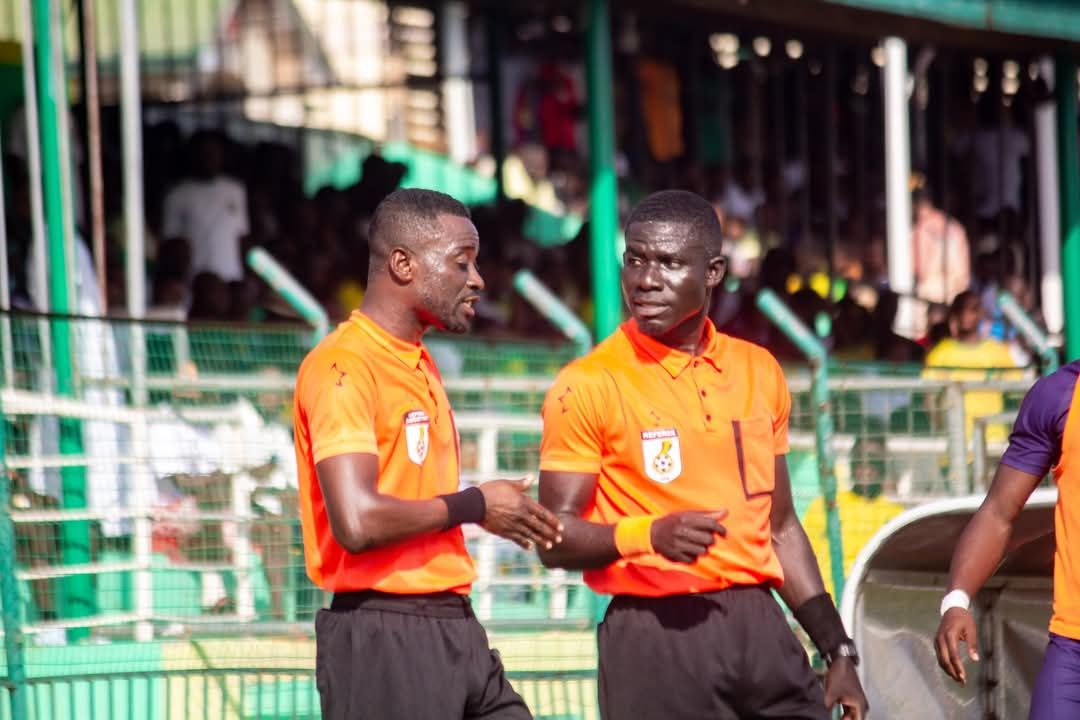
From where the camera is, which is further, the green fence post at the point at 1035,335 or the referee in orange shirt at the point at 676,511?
the green fence post at the point at 1035,335

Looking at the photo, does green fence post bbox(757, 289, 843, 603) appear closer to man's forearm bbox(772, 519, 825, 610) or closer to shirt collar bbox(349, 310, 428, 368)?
man's forearm bbox(772, 519, 825, 610)

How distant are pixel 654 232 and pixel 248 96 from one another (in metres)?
8.62

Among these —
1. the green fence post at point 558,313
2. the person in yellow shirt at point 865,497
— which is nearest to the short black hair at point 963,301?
the person in yellow shirt at point 865,497

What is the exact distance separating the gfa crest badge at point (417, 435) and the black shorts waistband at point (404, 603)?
1.10 feet

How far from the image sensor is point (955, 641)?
14.6 feet

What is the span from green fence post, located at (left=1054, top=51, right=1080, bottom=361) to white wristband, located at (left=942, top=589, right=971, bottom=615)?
6.93 m

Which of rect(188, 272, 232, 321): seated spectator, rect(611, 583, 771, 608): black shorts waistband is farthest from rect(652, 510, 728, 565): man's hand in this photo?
rect(188, 272, 232, 321): seated spectator

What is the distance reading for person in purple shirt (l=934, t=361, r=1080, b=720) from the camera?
4.36 meters

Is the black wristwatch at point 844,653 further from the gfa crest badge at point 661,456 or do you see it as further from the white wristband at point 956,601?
the gfa crest badge at point 661,456

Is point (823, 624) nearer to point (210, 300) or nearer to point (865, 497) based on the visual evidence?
point (865, 497)

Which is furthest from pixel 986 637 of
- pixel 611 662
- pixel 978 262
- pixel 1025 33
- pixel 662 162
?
pixel 978 262

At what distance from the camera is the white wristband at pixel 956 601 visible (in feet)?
14.8

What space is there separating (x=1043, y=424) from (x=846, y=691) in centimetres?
86

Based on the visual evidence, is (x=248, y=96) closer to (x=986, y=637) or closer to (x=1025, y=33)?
(x=1025, y=33)
